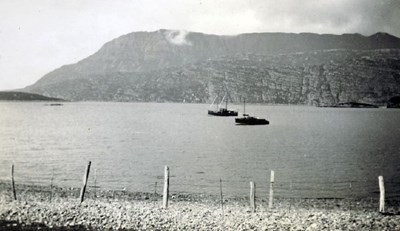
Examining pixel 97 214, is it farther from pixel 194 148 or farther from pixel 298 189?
pixel 194 148

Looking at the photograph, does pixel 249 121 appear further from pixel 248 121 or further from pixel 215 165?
pixel 215 165

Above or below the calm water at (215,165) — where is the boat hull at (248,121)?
above

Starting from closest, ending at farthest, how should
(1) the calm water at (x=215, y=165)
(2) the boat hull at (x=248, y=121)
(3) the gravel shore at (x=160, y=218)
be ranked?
(3) the gravel shore at (x=160, y=218) → (1) the calm water at (x=215, y=165) → (2) the boat hull at (x=248, y=121)

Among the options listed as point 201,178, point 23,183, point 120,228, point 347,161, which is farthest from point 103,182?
point 347,161

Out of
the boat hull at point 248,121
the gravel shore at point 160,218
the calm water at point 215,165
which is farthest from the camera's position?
the boat hull at point 248,121

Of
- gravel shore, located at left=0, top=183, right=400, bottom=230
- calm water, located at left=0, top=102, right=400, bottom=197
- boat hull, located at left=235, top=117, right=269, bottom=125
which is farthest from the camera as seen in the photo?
boat hull, located at left=235, top=117, right=269, bottom=125

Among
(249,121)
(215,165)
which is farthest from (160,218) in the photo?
(249,121)

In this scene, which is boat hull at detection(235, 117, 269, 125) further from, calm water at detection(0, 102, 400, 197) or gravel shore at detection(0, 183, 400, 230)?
gravel shore at detection(0, 183, 400, 230)

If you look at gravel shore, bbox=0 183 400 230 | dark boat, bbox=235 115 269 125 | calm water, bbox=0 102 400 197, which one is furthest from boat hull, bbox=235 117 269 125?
gravel shore, bbox=0 183 400 230

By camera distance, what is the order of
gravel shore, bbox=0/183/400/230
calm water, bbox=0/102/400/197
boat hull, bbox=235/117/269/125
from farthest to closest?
boat hull, bbox=235/117/269/125 → calm water, bbox=0/102/400/197 → gravel shore, bbox=0/183/400/230

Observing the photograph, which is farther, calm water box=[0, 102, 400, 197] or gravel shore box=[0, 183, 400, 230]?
calm water box=[0, 102, 400, 197]

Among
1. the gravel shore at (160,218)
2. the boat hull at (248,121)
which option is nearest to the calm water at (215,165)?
the gravel shore at (160,218)

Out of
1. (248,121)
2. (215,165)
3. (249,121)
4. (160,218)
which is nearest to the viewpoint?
(160,218)

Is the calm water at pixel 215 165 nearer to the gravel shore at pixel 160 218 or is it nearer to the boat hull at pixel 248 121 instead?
the gravel shore at pixel 160 218
